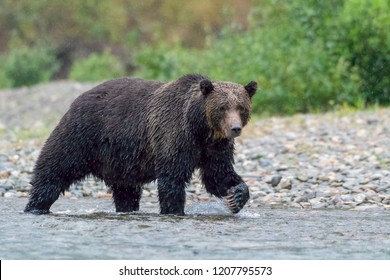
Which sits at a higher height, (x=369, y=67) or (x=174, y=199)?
(x=369, y=67)

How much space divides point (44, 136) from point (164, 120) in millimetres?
7070

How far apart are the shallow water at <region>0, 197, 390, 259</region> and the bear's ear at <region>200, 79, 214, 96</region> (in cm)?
105

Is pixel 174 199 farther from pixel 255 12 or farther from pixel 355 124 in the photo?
pixel 255 12

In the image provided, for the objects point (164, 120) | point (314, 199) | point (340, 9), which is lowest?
point (314, 199)

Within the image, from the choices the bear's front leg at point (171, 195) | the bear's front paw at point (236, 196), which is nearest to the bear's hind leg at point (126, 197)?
the bear's front leg at point (171, 195)

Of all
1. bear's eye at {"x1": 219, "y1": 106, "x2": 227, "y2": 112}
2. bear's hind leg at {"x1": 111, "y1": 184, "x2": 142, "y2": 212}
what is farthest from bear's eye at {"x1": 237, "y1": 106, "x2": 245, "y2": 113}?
bear's hind leg at {"x1": 111, "y1": 184, "x2": 142, "y2": 212}

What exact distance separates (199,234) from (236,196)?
3.34ft

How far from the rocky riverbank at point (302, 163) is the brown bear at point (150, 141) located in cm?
128

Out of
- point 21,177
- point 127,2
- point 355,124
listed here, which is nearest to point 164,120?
point 21,177

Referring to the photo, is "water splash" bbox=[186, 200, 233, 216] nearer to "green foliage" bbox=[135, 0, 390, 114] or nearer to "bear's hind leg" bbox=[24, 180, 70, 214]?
"bear's hind leg" bbox=[24, 180, 70, 214]

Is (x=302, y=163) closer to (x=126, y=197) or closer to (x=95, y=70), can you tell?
(x=126, y=197)

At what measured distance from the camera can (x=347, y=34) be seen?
53.2 ft

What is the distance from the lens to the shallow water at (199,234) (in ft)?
22.4

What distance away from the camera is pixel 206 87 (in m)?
8.31
